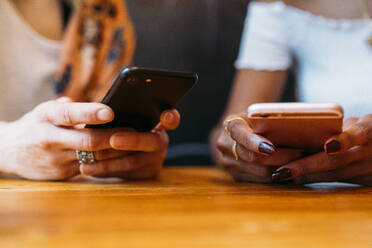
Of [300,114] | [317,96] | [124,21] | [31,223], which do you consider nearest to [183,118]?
[124,21]

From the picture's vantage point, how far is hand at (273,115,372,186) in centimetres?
59

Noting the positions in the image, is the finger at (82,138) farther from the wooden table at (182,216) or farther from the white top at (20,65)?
the white top at (20,65)

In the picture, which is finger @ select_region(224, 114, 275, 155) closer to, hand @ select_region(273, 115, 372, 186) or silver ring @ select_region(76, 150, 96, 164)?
hand @ select_region(273, 115, 372, 186)


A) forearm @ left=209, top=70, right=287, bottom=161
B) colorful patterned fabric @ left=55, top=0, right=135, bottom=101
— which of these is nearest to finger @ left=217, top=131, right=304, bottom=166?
forearm @ left=209, top=70, right=287, bottom=161

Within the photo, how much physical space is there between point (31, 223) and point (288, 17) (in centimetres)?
103

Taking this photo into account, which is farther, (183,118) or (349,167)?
(183,118)

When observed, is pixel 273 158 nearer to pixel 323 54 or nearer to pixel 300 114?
pixel 300 114

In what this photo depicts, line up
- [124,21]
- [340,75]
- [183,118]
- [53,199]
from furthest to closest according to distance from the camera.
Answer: [183,118]
[124,21]
[340,75]
[53,199]

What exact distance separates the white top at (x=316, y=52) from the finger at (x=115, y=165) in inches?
24.8

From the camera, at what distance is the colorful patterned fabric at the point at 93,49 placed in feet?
4.11

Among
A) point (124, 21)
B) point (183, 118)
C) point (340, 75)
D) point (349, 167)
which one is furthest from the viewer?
point (183, 118)

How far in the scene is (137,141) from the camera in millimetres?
654

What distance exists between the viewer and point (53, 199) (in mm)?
479

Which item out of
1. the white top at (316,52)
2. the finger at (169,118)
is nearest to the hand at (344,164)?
the finger at (169,118)
